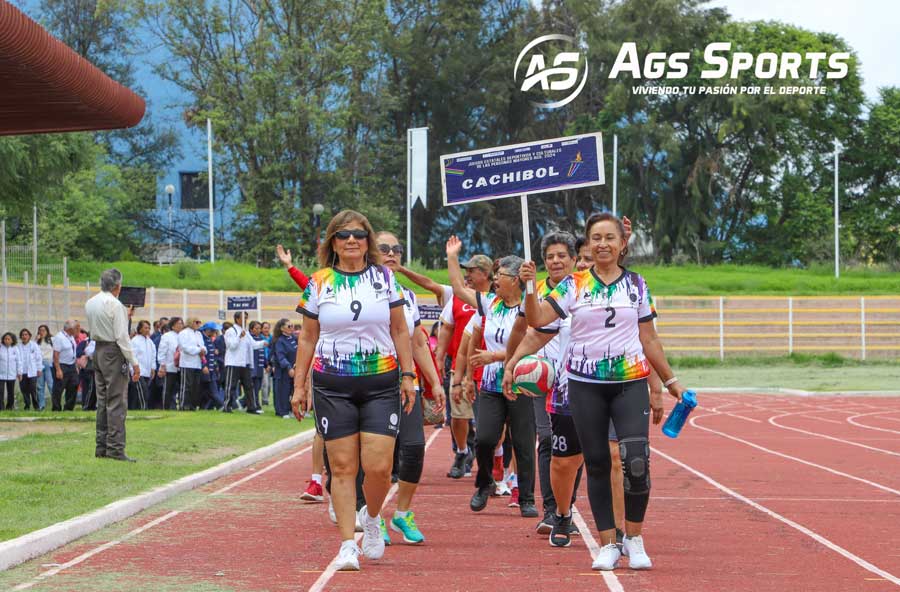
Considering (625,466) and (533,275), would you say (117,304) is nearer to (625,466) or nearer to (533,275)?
(533,275)

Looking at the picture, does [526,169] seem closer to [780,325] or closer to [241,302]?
[241,302]

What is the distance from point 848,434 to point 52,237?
38.4 m

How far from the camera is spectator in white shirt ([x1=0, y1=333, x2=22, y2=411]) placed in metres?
25.1

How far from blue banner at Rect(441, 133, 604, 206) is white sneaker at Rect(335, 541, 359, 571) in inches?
157

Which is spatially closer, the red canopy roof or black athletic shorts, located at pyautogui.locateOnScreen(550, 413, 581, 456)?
black athletic shorts, located at pyautogui.locateOnScreen(550, 413, 581, 456)

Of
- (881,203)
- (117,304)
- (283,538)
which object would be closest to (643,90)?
(881,203)

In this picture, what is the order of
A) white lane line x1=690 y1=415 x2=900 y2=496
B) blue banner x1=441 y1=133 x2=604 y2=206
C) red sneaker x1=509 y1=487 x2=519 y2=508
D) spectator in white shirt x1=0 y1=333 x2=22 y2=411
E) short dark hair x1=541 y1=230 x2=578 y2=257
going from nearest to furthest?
short dark hair x1=541 y1=230 x2=578 y2=257, blue banner x1=441 y1=133 x2=604 y2=206, red sneaker x1=509 y1=487 x2=519 y2=508, white lane line x1=690 y1=415 x2=900 y2=496, spectator in white shirt x1=0 y1=333 x2=22 y2=411

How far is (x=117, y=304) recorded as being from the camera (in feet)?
45.6

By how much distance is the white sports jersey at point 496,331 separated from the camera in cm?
1023

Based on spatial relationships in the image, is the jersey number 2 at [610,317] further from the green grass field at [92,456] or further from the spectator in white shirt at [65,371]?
the spectator in white shirt at [65,371]

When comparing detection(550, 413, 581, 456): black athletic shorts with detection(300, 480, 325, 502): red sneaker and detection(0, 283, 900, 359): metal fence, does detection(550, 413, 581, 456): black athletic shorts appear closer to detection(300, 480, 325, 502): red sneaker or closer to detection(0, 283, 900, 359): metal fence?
detection(300, 480, 325, 502): red sneaker

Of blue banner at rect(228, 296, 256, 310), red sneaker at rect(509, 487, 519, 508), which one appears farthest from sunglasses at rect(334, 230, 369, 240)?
blue banner at rect(228, 296, 256, 310)

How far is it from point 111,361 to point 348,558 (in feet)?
23.5

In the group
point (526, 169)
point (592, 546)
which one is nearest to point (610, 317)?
point (592, 546)
